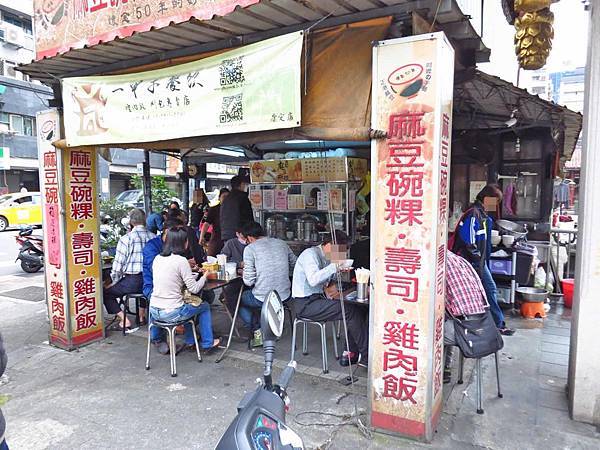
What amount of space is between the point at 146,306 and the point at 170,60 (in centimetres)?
354

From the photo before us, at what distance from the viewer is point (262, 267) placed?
508 cm

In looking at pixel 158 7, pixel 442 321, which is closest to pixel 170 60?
pixel 158 7

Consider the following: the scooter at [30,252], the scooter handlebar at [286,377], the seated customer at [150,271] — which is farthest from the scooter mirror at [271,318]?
the scooter at [30,252]

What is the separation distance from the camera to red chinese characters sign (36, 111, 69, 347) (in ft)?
17.3

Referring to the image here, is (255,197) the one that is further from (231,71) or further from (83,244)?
(231,71)

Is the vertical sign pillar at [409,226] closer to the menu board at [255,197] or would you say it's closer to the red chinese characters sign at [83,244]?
the red chinese characters sign at [83,244]

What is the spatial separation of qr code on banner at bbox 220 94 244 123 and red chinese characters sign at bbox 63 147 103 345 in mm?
2539

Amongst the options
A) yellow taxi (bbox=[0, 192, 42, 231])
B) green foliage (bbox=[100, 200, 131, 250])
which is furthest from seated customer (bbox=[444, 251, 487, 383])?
yellow taxi (bbox=[0, 192, 42, 231])

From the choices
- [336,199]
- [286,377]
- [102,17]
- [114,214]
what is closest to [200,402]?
[286,377]

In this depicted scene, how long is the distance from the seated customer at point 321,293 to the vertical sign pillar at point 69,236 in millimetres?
2833

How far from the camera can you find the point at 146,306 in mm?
6312

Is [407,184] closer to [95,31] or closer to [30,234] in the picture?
[95,31]

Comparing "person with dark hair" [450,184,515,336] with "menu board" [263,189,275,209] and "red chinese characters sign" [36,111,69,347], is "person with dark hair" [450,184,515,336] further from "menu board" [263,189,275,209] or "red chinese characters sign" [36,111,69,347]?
"red chinese characters sign" [36,111,69,347]

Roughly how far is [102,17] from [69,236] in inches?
102
